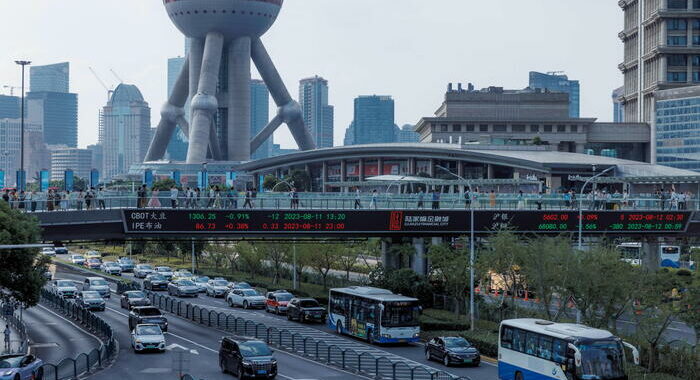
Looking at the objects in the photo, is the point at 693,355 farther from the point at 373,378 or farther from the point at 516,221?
the point at 516,221

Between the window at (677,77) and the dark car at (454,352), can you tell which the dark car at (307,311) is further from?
the window at (677,77)

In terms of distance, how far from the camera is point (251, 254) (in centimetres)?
10569

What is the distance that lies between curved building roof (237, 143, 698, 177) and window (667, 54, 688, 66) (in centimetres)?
3713

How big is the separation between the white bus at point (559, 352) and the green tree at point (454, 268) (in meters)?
23.0

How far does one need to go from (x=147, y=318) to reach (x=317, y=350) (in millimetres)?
14181

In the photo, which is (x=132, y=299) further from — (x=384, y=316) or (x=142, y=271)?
(x=142, y=271)

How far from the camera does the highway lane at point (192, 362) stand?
1757 inches

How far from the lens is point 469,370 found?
4734cm

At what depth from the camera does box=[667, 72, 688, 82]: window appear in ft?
588

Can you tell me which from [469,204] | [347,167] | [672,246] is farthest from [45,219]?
[347,167]

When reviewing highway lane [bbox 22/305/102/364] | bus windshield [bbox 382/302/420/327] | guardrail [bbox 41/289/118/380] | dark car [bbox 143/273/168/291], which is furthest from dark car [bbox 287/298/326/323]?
dark car [bbox 143/273/168/291]

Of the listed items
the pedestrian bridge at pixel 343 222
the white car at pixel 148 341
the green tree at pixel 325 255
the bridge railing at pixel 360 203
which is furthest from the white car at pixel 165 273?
the white car at pixel 148 341

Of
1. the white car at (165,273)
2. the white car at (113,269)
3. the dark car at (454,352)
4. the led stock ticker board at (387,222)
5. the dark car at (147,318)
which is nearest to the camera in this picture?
the dark car at (454,352)

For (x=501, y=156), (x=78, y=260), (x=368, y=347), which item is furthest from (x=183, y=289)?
(x=501, y=156)
